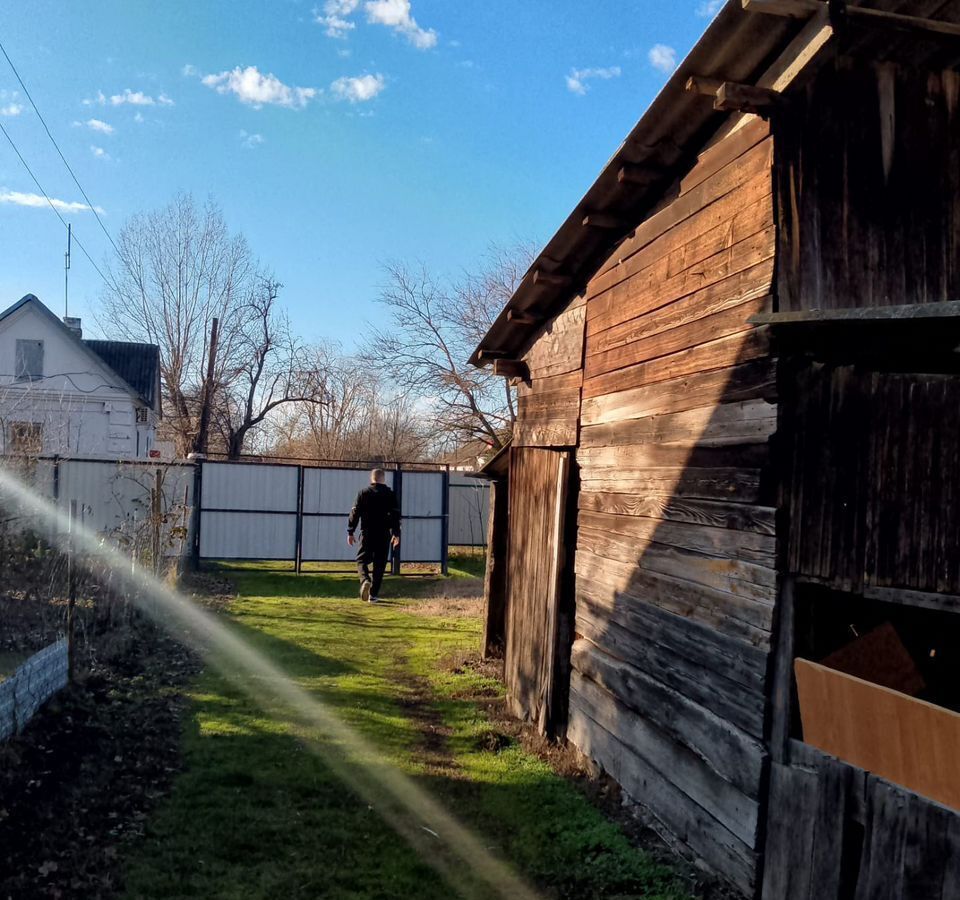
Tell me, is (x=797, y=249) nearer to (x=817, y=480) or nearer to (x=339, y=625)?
(x=817, y=480)

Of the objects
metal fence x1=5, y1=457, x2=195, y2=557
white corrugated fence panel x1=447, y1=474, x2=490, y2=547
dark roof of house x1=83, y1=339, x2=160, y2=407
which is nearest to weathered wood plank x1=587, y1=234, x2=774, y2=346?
metal fence x1=5, y1=457, x2=195, y2=557

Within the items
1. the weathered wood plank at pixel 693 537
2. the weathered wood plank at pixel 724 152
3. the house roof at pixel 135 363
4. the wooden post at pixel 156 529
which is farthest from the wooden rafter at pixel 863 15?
the house roof at pixel 135 363

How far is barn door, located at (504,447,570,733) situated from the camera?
6.11 metres

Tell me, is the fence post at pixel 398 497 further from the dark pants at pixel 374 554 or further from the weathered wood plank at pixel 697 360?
the weathered wood plank at pixel 697 360

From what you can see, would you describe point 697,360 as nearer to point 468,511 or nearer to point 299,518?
point 299,518

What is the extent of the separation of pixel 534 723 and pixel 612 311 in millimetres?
3302

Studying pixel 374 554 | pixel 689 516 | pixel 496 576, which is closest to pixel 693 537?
pixel 689 516

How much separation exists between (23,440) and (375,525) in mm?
5749

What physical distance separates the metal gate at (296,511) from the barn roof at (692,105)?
955 centimetres

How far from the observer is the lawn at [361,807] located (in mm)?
3971

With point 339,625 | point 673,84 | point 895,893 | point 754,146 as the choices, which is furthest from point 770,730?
point 339,625

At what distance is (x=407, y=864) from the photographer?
419cm

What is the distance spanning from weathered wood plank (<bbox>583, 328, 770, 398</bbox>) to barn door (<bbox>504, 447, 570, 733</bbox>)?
3.45 feet

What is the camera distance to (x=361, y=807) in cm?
489
